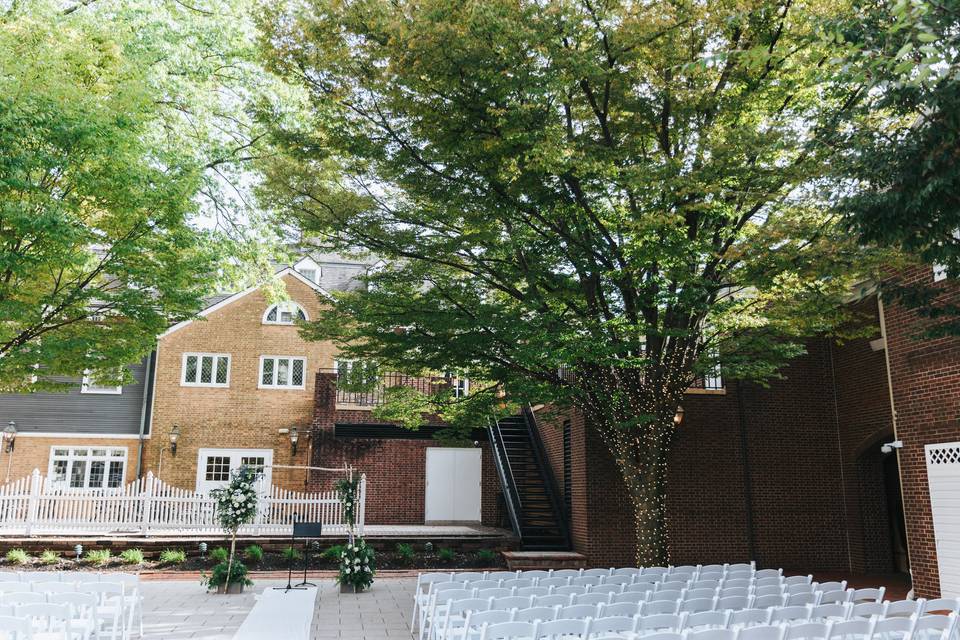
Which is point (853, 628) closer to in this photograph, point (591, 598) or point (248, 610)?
point (591, 598)

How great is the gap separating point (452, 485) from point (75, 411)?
1290 cm

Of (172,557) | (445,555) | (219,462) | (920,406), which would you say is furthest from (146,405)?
(920,406)

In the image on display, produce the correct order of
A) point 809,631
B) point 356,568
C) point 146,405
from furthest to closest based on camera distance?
point 146,405 < point 356,568 < point 809,631

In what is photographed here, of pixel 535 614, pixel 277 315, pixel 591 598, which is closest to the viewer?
pixel 535 614

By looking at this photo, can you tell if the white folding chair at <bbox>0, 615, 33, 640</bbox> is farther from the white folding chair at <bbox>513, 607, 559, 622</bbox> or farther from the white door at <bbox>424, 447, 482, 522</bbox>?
the white door at <bbox>424, 447, 482, 522</bbox>

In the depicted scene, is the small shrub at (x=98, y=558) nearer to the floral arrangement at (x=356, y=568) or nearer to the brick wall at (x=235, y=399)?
the floral arrangement at (x=356, y=568)

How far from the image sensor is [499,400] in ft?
47.6

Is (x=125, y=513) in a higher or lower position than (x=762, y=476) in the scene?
lower

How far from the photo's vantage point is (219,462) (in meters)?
23.0

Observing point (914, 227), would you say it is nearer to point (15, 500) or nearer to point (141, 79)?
point (141, 79)

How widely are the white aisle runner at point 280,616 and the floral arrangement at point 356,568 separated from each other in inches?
31.8

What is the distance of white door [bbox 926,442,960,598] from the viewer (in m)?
11.3

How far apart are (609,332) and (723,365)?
302 cm

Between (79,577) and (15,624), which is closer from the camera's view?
(15,624)
